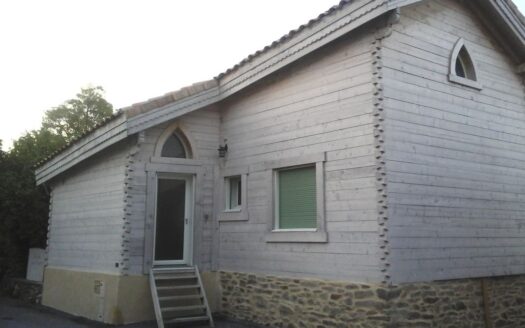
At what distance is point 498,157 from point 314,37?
4169 mm

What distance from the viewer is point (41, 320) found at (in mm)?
9992

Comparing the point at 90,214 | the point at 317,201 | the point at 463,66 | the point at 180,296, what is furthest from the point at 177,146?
the point at 463,66

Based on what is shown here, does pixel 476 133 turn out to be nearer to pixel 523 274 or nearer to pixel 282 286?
pixel 523 274

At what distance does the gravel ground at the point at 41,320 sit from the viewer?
918cm

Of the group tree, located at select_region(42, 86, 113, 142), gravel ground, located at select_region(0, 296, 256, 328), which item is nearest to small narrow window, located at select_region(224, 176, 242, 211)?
gravel ground, located at select_region(0, 296, 256, 328)

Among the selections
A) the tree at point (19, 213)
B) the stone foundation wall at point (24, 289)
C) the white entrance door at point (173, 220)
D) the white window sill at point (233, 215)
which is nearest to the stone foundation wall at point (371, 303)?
the white window sill at point (233, 215)

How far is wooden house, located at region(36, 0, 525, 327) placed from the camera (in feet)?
24.0

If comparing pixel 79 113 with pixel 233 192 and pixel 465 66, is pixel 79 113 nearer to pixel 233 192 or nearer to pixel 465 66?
pixel 233 192

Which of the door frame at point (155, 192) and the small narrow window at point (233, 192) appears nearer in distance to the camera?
the door frame at point (155, 192)

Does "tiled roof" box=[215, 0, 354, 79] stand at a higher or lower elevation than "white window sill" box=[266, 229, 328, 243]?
higher

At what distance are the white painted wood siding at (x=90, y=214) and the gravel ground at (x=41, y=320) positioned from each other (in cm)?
106

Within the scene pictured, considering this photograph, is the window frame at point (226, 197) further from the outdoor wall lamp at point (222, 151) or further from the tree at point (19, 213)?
the tree at point (19, 213)

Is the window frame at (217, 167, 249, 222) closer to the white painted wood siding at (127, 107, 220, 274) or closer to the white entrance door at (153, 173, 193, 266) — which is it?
the white painted wood siding at (127, 107, 220, 274)

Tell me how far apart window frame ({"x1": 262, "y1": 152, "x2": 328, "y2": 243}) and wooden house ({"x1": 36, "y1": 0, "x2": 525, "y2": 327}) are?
0.11 ft
